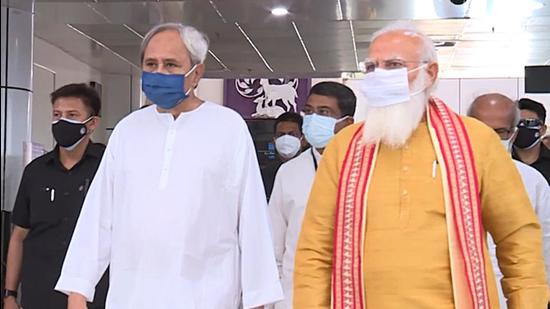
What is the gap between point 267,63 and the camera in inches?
461

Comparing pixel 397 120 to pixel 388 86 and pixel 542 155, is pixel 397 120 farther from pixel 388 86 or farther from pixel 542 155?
pixel 542 155

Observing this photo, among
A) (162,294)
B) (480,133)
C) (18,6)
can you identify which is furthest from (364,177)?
(18,6)

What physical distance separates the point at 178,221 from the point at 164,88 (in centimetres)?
42

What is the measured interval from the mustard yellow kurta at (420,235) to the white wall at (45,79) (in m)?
8.11

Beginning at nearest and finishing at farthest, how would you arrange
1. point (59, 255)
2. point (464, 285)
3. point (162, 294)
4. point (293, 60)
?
1. point (464, 285)
2. point (162, 294)
3. point (59, 255)
4. point (293, 60)

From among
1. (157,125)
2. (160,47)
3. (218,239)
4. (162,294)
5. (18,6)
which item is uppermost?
(18,6)

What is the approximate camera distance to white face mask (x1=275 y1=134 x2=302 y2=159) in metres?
6.08

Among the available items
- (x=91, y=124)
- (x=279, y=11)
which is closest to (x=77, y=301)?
(x=91, y=124)

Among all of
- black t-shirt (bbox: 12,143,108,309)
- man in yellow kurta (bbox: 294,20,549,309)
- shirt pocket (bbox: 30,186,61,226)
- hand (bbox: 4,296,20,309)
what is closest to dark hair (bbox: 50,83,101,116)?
black t-shirt (bbox: 12,143,108,309)

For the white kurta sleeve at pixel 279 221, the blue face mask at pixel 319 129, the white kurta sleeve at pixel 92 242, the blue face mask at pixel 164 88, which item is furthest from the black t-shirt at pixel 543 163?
the white kurta sleeve at pixel 92 242

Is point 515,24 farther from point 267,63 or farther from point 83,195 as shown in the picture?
point 83,195

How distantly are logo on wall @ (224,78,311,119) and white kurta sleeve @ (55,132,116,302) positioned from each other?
1115 cm

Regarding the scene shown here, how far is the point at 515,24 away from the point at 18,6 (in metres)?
5.03

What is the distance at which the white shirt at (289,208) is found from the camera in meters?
3.61
